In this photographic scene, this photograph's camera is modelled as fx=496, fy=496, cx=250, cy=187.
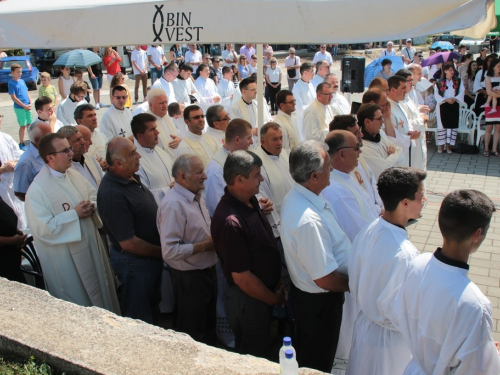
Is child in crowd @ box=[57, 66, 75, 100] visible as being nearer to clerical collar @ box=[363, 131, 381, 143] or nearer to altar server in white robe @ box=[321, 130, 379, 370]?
clerical collar @ box=[363, 131, 381, 143]

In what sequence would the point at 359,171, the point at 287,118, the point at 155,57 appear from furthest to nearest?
the point at 155,57 → the point at 287,118 → the point at 359,171

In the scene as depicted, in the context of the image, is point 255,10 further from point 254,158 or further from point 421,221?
point 421,221

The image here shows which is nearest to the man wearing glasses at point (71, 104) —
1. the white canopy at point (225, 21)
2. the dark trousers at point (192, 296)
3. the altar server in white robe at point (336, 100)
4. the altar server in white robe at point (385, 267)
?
the white canopy at point (225, 21)

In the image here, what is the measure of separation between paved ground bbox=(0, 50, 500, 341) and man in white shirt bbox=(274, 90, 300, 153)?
2.07 m

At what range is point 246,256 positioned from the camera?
10.8 ft

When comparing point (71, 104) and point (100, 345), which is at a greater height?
point (71, 104)

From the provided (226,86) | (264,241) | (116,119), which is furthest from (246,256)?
(226,86)

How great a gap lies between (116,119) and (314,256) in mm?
5110

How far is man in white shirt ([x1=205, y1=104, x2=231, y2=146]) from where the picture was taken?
20.1 ft

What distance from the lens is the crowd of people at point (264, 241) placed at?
223 cm

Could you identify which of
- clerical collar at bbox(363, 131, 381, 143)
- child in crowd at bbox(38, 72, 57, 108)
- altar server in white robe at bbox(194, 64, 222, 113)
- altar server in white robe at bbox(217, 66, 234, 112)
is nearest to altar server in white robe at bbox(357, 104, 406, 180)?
clerical collar at bbox(363, 131, 381, 143)

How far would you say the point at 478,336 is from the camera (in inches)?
81.5

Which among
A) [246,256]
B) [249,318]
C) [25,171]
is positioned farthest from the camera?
[25,171]

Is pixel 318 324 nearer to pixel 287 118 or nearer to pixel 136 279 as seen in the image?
pixel 136 279
